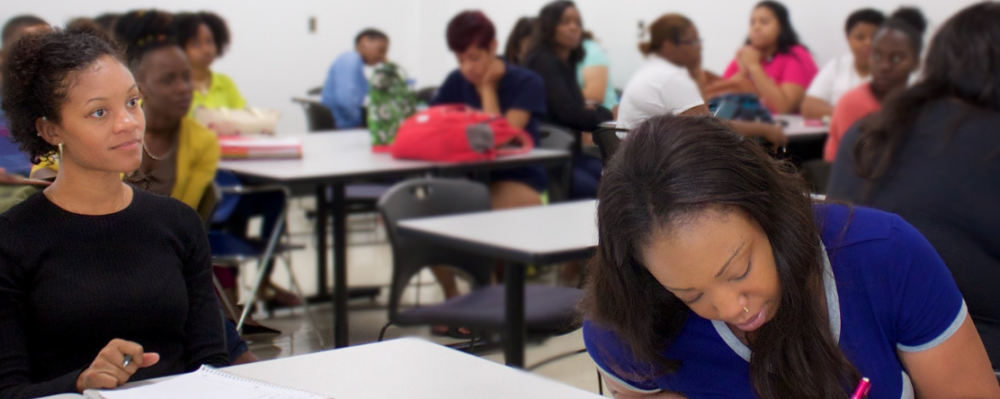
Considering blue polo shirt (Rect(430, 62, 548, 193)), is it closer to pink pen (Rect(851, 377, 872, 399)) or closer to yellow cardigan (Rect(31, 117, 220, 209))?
yellow cardigan (Rect(31, 117, 220, 209))

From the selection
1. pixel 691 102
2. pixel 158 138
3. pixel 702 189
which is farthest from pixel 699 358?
pixel 158 138

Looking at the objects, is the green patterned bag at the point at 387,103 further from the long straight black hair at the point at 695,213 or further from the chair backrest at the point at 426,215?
the long straight black hair at the point at 695,213

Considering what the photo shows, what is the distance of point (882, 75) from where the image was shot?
12.4ft

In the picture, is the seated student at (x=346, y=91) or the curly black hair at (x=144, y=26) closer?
the curly black hair at (x=144, y=26)

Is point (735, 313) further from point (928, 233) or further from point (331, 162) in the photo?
point (331, 162)

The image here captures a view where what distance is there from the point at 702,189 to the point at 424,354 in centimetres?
42

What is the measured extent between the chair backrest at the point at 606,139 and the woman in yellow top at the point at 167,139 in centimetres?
52

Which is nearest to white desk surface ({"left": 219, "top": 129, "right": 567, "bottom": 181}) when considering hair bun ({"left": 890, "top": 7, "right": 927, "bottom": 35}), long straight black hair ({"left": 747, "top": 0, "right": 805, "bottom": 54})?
hair bun ({"left": 890, "top": 7, "right": 927, "bottom": 35})

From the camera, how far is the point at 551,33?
482cm

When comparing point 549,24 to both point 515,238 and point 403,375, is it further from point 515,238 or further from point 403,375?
point 403,375

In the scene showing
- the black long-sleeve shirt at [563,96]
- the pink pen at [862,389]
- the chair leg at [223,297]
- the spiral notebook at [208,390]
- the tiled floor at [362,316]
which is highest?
the black long-sleeve shirt at [563,96]

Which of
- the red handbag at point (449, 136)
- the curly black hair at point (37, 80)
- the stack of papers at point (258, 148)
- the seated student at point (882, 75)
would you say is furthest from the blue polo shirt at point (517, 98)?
the curly black hair at point (37, 80)

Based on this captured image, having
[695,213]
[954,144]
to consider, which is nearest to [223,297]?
[695,213]

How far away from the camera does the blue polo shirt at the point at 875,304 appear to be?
3.69 ft
